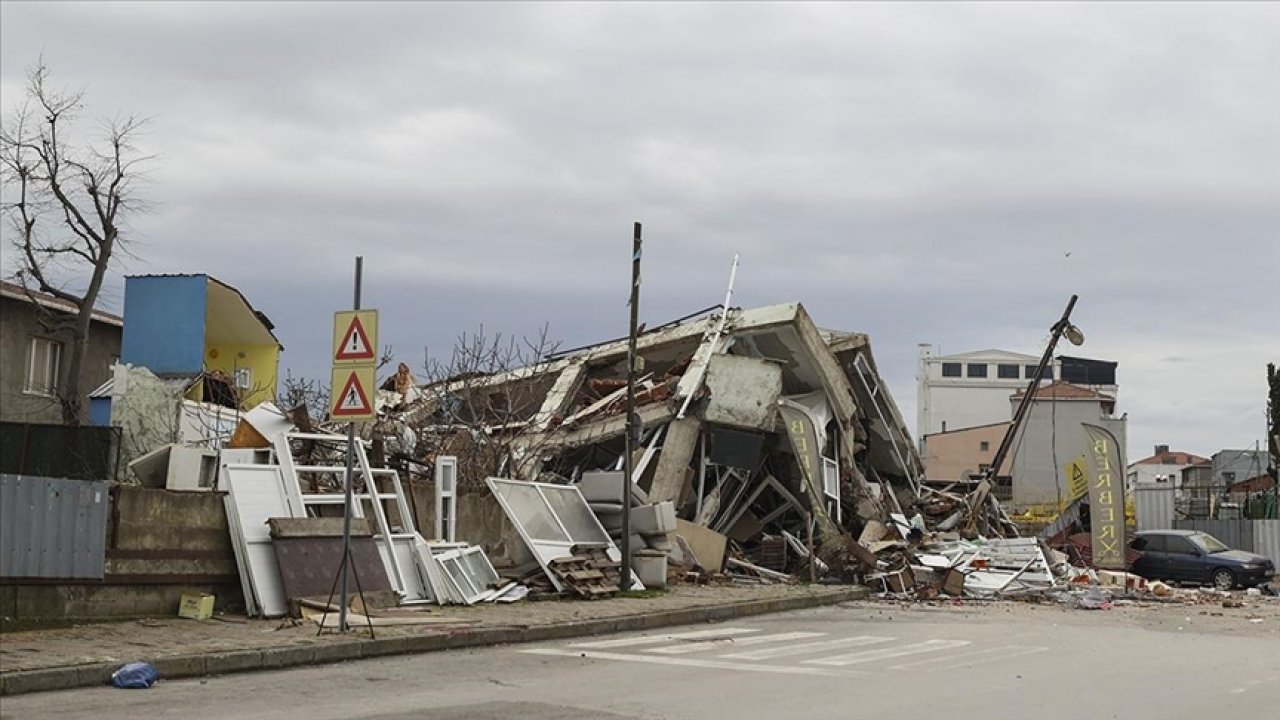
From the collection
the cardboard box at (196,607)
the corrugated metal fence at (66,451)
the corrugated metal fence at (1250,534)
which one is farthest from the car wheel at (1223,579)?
the corrugated metal fence at (66,451)

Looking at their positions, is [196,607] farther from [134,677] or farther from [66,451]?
[134,677]

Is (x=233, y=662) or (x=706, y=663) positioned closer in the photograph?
(x=233, y=662)

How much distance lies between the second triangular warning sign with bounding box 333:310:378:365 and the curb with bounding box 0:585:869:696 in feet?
9.67

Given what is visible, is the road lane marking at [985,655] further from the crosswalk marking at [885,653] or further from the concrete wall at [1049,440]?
the concrete wall at [1049,440]

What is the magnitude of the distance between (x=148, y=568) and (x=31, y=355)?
2391cm

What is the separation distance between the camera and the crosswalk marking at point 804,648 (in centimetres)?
1438

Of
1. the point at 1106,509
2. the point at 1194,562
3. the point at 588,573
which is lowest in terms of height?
the point at 1194,562

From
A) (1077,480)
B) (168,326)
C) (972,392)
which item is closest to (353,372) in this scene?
(168,326)

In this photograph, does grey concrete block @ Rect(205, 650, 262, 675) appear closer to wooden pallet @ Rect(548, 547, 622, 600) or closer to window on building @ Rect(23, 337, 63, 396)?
wooden pallet @ Rect(548, 547, 622, 600)

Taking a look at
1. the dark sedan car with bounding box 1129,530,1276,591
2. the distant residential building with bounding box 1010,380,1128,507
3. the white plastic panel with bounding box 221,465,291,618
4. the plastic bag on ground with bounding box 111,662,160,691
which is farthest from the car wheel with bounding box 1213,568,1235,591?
the distant residential building with bounding box 1010,380,1128,507

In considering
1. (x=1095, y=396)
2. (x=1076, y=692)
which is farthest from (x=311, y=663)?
(x=1095, y=396)

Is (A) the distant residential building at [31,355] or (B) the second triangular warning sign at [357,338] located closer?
(B) the second triangular warning sign at [357,338]

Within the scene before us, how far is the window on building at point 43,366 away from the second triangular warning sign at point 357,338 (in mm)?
25180

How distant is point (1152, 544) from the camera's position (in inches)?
1378
